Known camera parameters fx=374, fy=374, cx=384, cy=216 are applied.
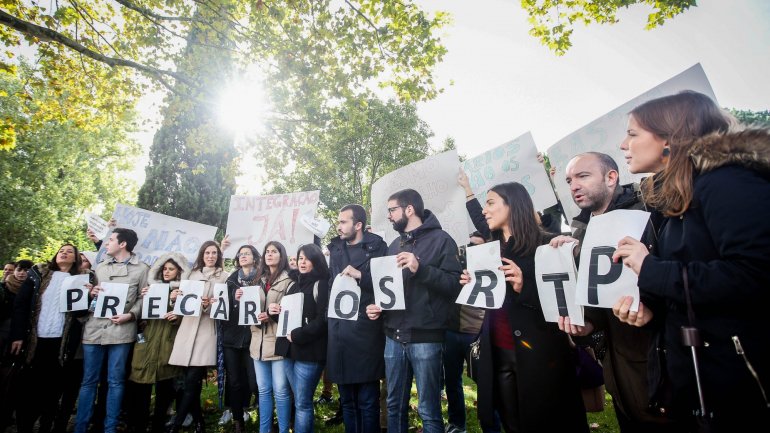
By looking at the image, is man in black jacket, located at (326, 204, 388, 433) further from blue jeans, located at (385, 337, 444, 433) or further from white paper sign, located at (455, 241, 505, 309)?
white paper sign, located at (455, 241, 505, 309)

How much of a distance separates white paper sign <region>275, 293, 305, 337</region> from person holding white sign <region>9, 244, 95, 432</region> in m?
3.04

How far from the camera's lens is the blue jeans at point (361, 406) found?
3.66 m

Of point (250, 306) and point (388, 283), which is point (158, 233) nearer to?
point (250, 306)

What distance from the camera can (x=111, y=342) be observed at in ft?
15.8

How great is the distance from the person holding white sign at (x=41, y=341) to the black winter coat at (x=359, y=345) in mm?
3826

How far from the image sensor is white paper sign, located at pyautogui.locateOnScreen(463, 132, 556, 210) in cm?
497

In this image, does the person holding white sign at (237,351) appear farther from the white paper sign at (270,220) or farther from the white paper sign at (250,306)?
the white paper sign at (270,220)

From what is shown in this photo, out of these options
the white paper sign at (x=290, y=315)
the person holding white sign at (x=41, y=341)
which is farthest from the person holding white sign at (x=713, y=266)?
the person holding white sign at (x=41, y=341)

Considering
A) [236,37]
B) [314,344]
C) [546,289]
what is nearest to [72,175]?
[236,37]

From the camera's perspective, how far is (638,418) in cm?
210

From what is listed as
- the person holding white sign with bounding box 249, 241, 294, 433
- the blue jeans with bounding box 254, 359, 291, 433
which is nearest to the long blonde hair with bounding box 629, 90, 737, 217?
the person holding white sign with bounding box 249, 241, 294, 433

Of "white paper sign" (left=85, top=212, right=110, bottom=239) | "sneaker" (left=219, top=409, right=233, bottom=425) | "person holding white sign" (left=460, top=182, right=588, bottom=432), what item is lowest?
"sneaker" (left=219, top=409, right=233, bottom=425)

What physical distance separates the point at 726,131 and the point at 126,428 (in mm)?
7049

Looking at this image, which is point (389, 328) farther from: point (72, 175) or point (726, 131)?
point (72, 175)
